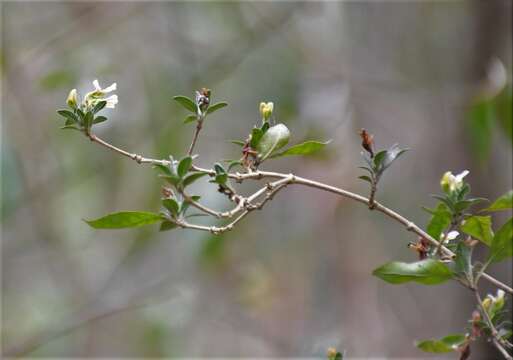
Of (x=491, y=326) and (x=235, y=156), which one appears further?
(x=235, y=156)

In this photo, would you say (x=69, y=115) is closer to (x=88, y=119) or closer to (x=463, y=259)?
(x=88, y=119)

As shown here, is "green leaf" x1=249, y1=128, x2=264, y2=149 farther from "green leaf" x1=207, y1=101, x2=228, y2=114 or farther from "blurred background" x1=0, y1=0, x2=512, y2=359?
"blurred background" x1=0, y1=0, x2=512, y2=359

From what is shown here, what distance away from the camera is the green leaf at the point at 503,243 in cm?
58

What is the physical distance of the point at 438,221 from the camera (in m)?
0.59

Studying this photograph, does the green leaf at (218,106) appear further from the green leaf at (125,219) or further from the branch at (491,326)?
the branch at (491,326)

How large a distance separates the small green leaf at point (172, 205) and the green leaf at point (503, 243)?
0.84 ft

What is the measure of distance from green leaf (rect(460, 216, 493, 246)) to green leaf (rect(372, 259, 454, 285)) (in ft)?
0.12

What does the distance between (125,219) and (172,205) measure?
1.7 inches

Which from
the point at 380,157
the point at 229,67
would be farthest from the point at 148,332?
the point at 380,157

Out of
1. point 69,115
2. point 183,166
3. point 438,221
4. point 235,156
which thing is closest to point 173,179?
point 183,166

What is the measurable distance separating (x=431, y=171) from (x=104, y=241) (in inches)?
48.7

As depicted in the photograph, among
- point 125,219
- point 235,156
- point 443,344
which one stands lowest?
point 443,344

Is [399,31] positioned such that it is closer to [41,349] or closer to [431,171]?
[431,171]

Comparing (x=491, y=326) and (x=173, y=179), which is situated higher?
(x=173, y=179)
